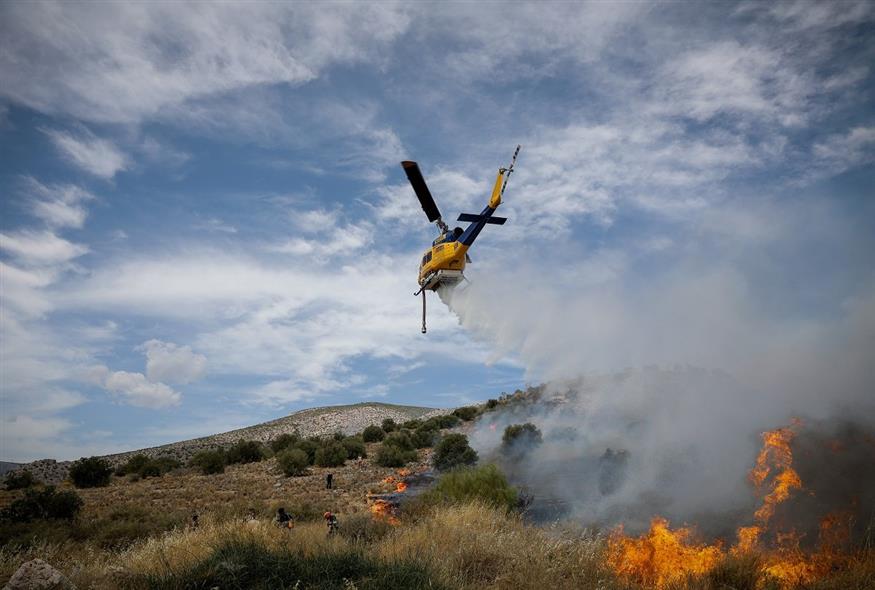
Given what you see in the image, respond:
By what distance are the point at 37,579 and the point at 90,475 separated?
3353cm

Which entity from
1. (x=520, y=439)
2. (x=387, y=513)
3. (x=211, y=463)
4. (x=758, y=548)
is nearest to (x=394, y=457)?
(x=520, y=439)

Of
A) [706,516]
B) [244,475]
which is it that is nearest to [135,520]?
[244,475]

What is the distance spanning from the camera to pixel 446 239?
25641mm

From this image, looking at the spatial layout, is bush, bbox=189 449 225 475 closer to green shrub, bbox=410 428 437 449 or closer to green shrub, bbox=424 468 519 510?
green shrub, bbox=410 428 437 449

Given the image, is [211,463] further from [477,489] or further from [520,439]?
[477,489]

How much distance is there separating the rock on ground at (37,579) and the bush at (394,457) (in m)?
30.7

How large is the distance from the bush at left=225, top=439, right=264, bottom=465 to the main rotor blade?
1243 inches

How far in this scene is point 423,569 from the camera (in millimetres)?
9758

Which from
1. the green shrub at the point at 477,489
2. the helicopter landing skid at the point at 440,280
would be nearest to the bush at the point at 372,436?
the helicopter landing skid at the point at 440,280

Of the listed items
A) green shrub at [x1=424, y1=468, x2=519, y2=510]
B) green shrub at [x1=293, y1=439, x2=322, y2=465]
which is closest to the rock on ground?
green shrub at [x1=424, y1=468, x2=519, y2=510]

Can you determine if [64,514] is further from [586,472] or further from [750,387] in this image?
[750,387]

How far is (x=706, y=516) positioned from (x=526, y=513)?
20.2 feet

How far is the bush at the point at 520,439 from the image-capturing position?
138 feet

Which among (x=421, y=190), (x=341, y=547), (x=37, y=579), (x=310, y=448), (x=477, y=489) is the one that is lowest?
(x=341, y=547)
